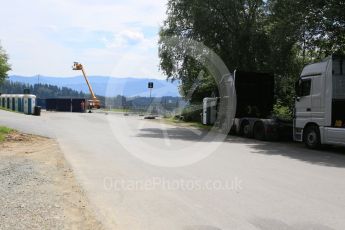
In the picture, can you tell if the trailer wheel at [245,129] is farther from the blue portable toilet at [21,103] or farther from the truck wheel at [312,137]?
the blue portable toilet at [21,103]

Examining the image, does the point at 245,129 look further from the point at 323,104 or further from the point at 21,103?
the point at 21,103

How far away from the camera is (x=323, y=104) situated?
1762 centimetres

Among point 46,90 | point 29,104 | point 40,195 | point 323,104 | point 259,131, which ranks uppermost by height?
point 46,90

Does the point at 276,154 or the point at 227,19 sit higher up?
the point at 227,19

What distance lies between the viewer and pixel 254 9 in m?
29.2

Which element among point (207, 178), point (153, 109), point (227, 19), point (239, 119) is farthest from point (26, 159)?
point (153, 109)

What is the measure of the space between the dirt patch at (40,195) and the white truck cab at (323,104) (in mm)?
9699

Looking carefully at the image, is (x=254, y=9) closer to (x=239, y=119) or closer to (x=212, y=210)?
(x=239, y=119)

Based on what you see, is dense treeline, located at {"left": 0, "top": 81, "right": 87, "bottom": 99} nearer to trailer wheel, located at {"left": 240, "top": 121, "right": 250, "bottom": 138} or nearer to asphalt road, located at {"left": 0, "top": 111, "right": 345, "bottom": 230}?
trailer wheel, located at {"left": 240, "top": 121, "right": 250, "bottom": 138}

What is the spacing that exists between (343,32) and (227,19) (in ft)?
30.3

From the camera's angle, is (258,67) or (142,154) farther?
(258,67)

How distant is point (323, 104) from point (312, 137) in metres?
1.39

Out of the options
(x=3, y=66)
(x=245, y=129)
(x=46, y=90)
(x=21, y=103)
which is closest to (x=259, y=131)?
(x=245, y=129)

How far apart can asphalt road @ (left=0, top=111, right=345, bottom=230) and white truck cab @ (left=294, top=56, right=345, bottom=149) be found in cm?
118
